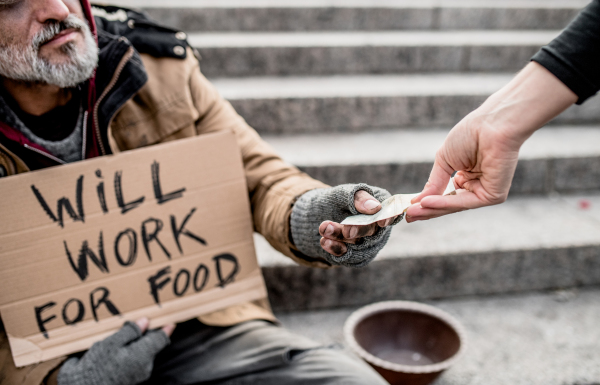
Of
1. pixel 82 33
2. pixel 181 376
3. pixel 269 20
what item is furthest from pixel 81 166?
pixel 269 20

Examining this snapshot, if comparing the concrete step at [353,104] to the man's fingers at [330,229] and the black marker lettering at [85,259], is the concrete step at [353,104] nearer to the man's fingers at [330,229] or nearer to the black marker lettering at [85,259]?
the black marker lettering at [85,259]

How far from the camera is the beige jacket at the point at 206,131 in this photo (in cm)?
122

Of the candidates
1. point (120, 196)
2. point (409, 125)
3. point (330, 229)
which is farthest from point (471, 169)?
point (409, 125)

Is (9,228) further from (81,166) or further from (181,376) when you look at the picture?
(181,376)

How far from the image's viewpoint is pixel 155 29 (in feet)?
4.33

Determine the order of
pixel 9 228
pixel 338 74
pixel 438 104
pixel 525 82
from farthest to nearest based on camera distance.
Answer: pixel 338 74, pixel 438 104, pixel 9 228, pixel 525 82

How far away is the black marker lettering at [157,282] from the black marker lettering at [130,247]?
0.07 meters

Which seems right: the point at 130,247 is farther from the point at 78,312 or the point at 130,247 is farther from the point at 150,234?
the point at 78,312

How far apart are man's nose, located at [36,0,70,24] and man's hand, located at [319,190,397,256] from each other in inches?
34.8

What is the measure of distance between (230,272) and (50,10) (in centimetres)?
85

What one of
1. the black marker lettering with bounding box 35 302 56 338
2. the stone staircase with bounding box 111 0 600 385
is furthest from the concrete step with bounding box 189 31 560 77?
the black marker lettering with bounding box 35 302 56 338

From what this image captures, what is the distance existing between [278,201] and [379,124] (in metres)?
1.35

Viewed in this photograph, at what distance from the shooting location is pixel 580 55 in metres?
0.70

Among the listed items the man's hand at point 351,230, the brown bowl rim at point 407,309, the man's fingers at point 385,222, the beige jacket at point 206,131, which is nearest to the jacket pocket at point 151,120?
the beige jacket at point 206,131
